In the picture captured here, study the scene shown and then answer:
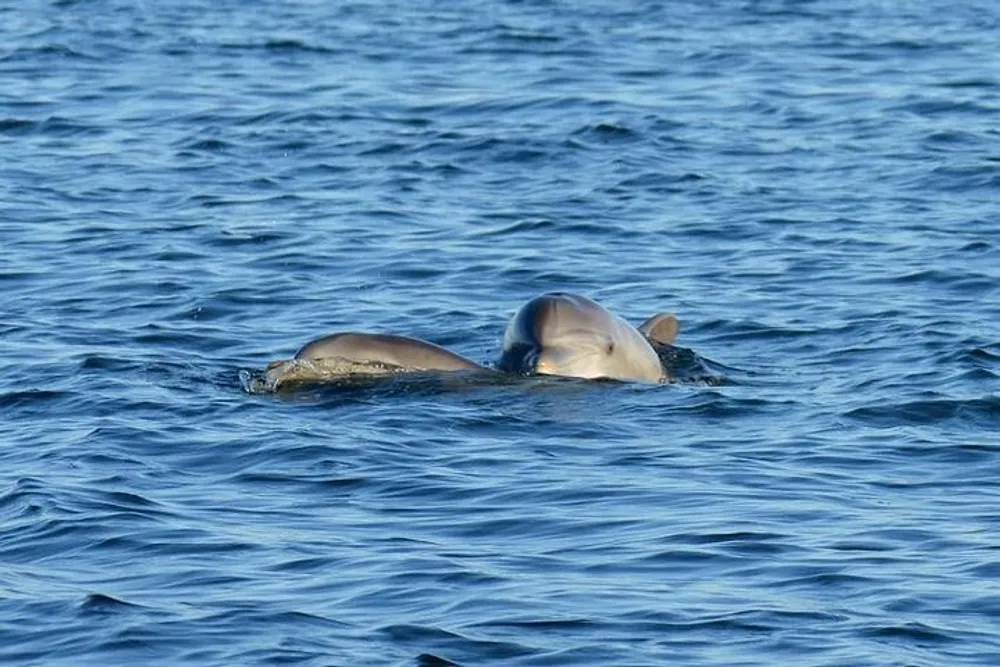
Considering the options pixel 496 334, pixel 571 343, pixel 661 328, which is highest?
pixel 571 343

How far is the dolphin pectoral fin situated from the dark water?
533 millimetres

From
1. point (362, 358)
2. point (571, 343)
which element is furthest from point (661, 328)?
point (362, 358)

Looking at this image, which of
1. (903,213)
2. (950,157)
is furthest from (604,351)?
(950,157)

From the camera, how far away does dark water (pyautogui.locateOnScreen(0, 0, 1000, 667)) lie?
10172mm

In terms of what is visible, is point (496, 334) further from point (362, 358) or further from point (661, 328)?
point (362, 358)

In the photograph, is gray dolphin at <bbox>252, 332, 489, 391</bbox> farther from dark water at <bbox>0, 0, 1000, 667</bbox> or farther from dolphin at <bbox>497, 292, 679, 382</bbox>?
dolphin at <bbox>497, 292, 679, 382</bbox>

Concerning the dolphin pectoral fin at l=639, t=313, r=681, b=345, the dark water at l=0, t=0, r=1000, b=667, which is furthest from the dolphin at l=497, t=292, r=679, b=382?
the dolphin pectoral fin at l=639, t=313, r=681, b=345

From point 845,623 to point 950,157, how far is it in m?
14.3

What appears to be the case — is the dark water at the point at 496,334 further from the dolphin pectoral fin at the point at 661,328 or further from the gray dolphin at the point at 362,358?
the dolphin pectoral fin at the point at 661,328

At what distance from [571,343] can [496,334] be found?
2401 millimetres

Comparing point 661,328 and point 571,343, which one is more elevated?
point 571,343

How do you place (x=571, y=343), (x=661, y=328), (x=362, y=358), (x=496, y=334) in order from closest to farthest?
1. (x=362, y=358)
2. (x=571, y=343)
3. (x=661, y=328)
4. (x=496, y=334)

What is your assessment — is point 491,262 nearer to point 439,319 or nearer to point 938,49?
point 439,319

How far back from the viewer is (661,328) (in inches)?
610
